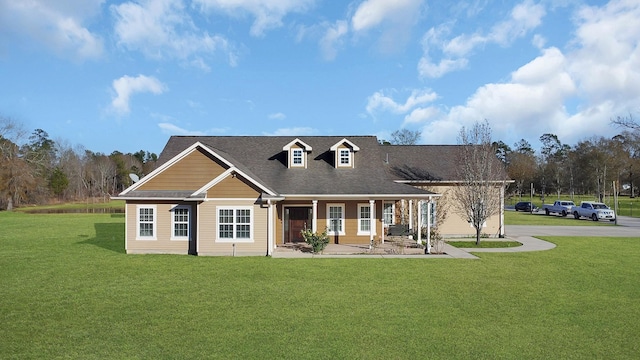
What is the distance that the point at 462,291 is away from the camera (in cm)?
1187

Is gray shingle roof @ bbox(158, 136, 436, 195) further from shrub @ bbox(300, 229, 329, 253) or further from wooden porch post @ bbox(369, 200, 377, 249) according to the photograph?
shrub @ bbox(300, 229, 329, 253)

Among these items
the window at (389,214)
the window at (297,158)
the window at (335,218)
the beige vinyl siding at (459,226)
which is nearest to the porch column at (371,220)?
the window at (335,218)

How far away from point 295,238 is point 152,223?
774 centimetres

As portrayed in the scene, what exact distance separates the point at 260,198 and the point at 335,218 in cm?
551

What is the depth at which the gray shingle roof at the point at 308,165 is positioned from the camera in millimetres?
20953

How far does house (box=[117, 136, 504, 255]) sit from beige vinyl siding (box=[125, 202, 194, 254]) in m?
0.05

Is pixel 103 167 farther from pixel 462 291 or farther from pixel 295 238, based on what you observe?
pixel 462 291

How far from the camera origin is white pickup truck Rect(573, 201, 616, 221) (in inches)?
1552

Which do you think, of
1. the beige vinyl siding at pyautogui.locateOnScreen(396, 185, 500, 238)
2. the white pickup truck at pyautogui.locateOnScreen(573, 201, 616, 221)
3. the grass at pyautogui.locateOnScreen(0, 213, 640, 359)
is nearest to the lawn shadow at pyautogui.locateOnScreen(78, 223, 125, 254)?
the grass at pyautogui.locateOnScreen(0, 213, 640, 359)

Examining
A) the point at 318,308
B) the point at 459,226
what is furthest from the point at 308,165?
the point at 318,308

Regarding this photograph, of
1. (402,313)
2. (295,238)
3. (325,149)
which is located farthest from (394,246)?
(402,313)

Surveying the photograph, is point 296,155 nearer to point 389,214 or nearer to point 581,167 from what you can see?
point 389,214

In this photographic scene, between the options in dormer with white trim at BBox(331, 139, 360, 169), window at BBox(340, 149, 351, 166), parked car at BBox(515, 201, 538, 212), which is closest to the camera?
dormer with white trim at BBox(331, 139, 360, 169)

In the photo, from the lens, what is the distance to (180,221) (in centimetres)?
1928
